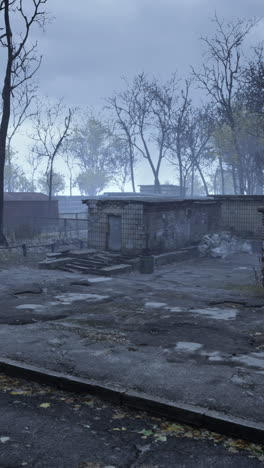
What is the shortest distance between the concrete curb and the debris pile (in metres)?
17.2

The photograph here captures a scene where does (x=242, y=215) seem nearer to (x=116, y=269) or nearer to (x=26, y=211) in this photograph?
(x=116, y=269)

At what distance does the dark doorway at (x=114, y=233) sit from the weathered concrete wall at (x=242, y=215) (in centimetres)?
812

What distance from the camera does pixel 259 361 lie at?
Answer: 7.29 metres

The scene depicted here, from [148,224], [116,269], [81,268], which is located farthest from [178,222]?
[81,268]

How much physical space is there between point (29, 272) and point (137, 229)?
5.85 metres

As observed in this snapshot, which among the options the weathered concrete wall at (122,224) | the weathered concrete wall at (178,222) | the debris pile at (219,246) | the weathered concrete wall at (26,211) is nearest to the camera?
the weathered concrete wall at (122,224)

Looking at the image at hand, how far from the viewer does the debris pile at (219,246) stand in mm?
23031

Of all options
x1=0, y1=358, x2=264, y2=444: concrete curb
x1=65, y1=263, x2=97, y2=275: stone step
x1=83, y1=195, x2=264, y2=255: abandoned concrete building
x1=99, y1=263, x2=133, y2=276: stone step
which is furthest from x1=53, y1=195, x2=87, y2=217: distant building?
x1=0, y1=358, x2=264, y2=444: concrete curb

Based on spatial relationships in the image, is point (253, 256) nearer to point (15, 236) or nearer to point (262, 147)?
point (15, 236)

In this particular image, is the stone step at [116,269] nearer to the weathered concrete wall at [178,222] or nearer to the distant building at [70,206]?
the weathered concrete wall at [178,222]

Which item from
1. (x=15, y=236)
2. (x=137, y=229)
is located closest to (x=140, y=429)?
(x=137, y=229)

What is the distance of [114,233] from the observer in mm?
21797

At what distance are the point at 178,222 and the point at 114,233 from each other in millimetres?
3620

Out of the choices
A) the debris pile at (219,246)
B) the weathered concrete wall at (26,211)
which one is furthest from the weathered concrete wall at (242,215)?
the weathered concrete wall at (26,211)
